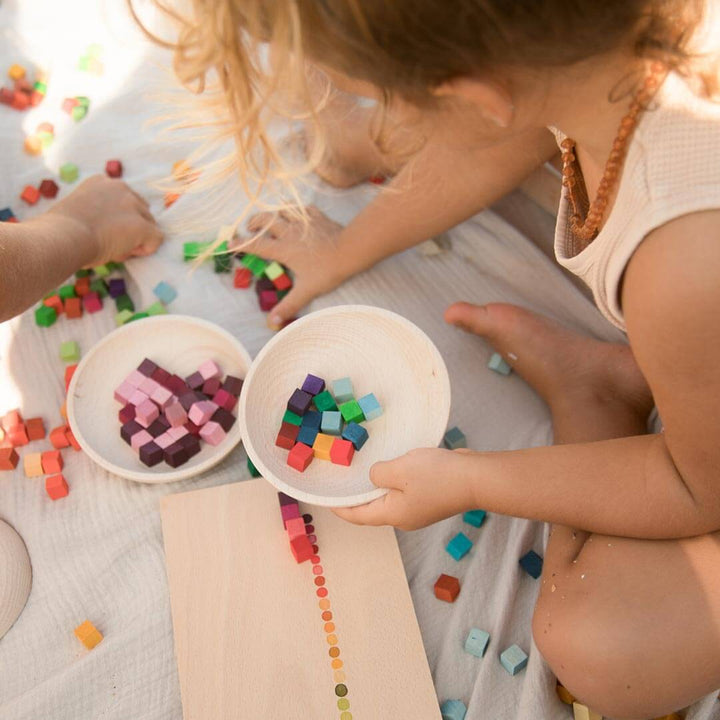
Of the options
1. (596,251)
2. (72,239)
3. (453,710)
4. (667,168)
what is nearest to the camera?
(667,168)

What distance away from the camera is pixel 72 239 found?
1187mm

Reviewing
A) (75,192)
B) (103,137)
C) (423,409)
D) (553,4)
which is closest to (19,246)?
(75,192)

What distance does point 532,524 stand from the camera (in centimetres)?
110

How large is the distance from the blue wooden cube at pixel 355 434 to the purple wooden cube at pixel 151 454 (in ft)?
0.82

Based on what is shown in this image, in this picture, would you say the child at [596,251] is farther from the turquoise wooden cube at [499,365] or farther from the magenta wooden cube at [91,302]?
the magenta wooden cube at [91,302]

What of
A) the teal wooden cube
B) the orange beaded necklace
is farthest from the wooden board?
the orange beaded necklace

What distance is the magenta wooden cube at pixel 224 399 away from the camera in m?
1.15

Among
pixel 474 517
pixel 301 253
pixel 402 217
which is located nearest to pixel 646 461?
pixel 474 517

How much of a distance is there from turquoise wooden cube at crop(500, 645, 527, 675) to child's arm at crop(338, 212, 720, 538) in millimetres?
185

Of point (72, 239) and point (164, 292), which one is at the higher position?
point (72, 239)

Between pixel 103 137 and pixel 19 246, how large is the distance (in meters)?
0.44

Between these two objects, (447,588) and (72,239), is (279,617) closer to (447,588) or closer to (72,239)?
(447,588)

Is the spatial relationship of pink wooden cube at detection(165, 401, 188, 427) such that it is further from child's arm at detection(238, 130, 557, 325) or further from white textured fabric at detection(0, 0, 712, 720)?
child's arm at detection(238, 130, 557, 325)

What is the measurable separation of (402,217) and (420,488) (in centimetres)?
46
